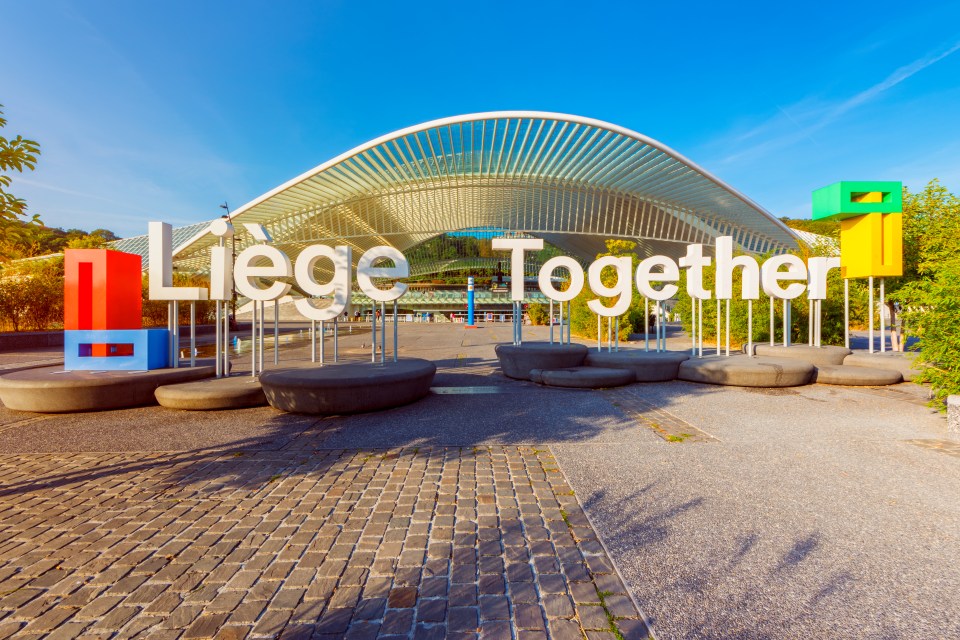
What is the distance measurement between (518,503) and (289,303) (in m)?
59.3

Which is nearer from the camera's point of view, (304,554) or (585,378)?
(304,554)

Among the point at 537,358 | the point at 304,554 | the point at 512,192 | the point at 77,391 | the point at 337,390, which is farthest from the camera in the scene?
the point at 512,192

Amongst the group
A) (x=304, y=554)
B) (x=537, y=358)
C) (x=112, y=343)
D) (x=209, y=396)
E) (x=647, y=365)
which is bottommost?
(x=304, y=554)

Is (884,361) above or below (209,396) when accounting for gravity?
above

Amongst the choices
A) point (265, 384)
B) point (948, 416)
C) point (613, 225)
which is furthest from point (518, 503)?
point (613, 225)

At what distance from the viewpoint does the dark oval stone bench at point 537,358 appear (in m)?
9.91

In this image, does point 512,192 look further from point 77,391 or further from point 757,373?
point 77,391

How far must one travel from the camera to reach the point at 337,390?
21.6 feet

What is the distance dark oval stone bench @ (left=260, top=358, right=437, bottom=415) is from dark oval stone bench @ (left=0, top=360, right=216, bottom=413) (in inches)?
90.7

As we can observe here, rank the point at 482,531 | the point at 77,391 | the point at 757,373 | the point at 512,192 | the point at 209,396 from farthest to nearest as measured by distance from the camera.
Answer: the point at 512,192, the point at 757,373, the point at 209,396, the point at 77,391, the point at 482,531

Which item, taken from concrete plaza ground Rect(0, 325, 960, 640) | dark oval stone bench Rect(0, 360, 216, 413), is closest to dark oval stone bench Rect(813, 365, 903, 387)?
concrete plaza ground Rect(0, 325, 960, 640)

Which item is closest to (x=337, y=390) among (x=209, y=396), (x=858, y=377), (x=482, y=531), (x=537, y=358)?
(x=209, y=396)

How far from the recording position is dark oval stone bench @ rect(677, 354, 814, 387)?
8.81 metres

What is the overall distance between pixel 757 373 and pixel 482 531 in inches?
320
